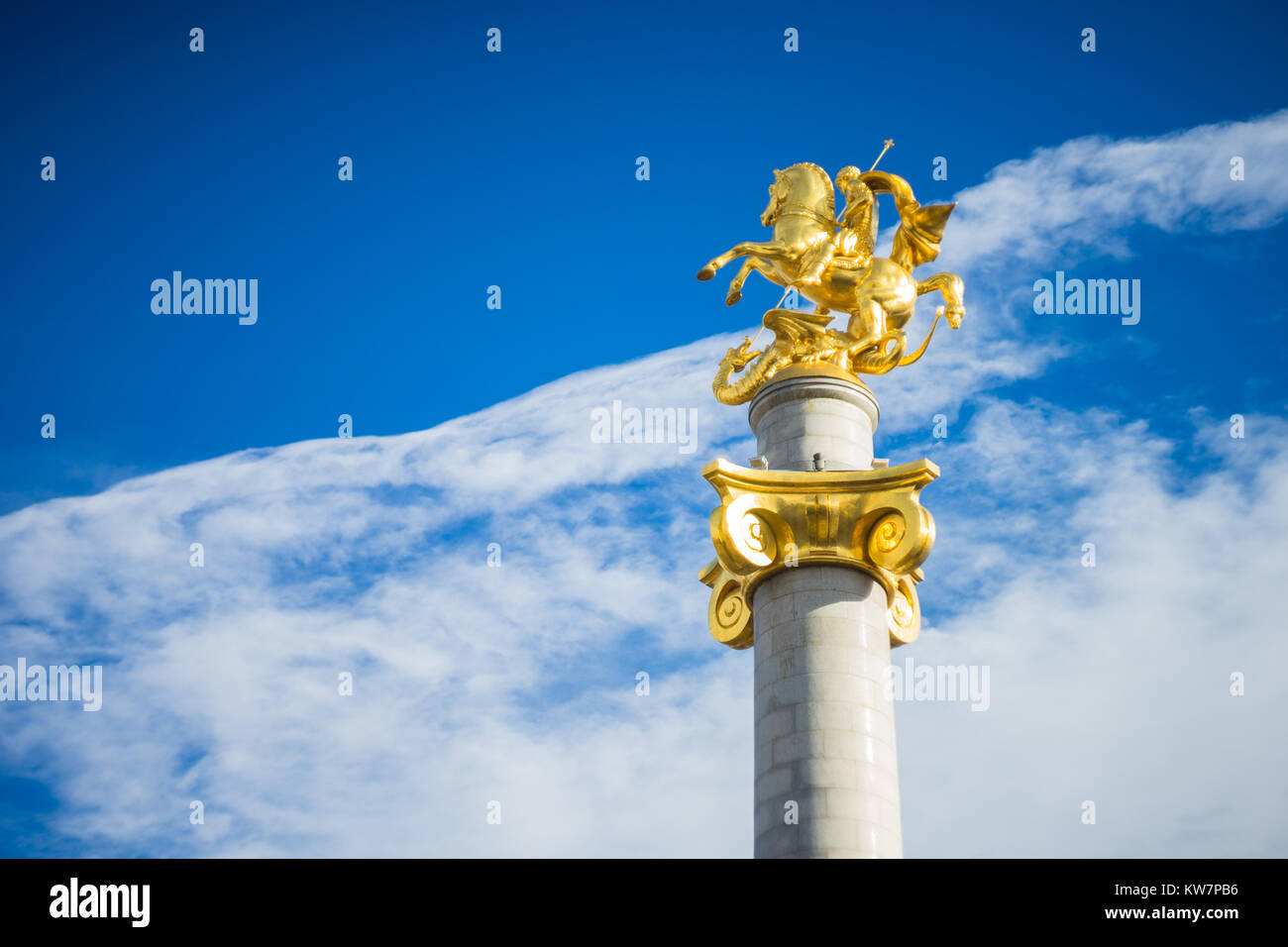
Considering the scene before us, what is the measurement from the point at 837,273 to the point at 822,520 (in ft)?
18.9

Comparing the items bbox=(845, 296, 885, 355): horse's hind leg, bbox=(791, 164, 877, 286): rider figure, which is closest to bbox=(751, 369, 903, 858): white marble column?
bbox=(845, 296, 885, 355): horse's hind leg

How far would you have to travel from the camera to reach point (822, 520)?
2473cm

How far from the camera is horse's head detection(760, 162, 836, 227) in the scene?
2917 cm

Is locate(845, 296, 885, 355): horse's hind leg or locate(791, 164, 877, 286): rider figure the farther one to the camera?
locate(791, 164, 877, 286): rider figure

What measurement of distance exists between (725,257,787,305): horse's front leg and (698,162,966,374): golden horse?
2cm

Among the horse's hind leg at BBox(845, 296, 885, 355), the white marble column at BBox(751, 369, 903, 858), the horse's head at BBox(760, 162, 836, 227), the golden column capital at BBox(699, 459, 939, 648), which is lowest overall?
the white marble column at BBox(751, 369, 903, 858)

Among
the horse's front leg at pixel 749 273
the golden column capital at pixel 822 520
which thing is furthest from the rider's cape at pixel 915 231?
the golden column capital at pixel 822 520

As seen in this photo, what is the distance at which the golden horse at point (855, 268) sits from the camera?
27.5 meters

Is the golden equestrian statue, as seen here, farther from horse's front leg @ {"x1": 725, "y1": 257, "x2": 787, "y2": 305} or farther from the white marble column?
the white marble column

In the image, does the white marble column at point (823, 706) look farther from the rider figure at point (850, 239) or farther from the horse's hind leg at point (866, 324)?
the rider figure at point (850, 239)

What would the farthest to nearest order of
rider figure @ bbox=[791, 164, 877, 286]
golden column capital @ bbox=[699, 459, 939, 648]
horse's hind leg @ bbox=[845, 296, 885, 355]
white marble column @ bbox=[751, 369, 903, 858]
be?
rider figure @ bbox=[791, 164, 877, 286] < horse's hind leg @ bbox=[845, 296, 885, 355] < golden column capital @ bbox=[699, 459, 939, 648] < white marble column @ bbox=[751, 369, 903, 858]

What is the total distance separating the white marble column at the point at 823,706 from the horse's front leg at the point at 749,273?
396 cm

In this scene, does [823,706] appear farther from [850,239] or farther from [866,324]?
[850,239]
